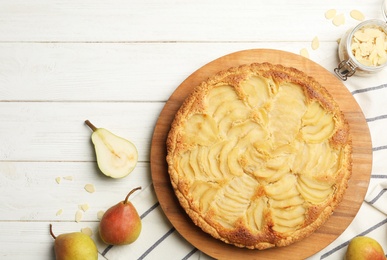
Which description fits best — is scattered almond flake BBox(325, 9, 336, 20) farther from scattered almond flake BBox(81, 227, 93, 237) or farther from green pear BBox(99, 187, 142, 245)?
scattered almond flake BBox(81, 227, 93, 237)

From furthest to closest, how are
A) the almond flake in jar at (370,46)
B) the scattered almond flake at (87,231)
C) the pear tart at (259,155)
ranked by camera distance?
the scattered almond flake at (87,231)
the almond flake in jar at (370,46)
the pear tart at (259,155)

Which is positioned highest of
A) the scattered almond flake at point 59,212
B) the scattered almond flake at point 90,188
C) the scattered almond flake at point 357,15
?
the scattered almond flake at point 357,15

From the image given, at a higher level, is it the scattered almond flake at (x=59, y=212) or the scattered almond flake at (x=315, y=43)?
the scattered almond flake at (x=315, y=43)

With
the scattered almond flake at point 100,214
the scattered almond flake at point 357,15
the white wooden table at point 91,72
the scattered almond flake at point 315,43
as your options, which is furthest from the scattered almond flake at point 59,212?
the scattered almond flake at point 357,15

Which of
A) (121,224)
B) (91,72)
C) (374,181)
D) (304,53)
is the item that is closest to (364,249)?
(374,181)

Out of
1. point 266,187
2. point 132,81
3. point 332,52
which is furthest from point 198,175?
point 332,52

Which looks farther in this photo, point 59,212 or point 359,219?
point 59,212

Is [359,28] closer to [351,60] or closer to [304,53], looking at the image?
[351,60]

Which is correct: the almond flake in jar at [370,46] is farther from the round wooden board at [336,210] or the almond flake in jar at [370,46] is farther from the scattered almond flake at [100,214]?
the scattered almond flake at [100,214]
